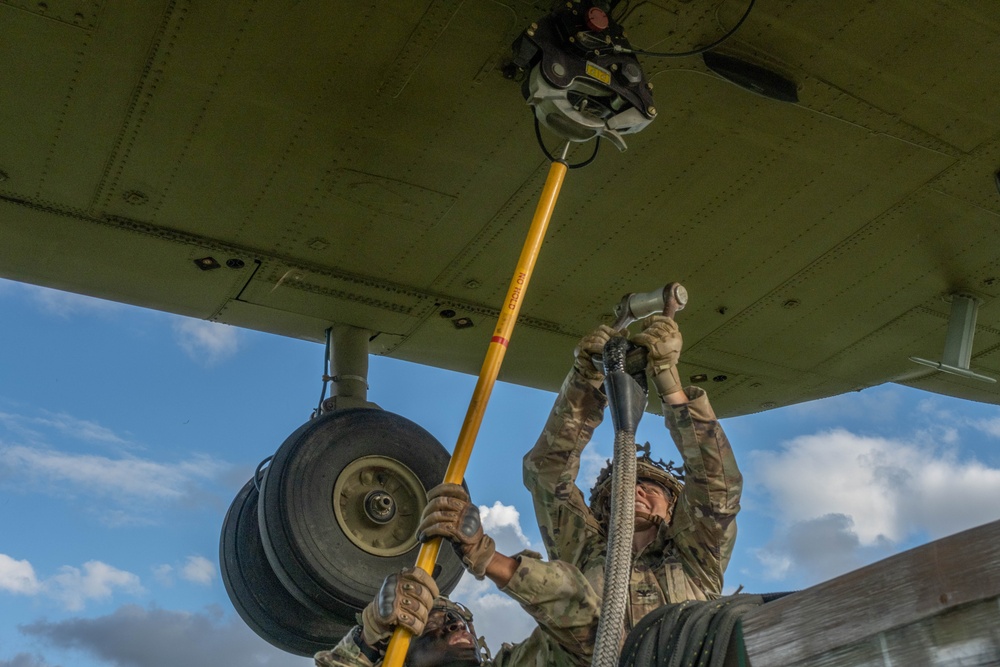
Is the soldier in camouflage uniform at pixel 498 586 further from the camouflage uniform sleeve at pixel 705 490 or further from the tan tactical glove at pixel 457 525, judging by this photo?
the camouflage uniform sleeve at pixel 705 490

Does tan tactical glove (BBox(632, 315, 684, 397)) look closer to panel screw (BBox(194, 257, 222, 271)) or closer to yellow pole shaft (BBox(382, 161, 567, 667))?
yellow pole shaft (BBox(382, 161, 567, 667))

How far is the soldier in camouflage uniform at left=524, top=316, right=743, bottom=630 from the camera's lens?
12.8 feet

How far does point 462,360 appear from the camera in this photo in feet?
25.4

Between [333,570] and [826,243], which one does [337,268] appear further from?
[826,243]

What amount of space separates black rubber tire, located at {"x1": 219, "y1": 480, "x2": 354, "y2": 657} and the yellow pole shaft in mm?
3029

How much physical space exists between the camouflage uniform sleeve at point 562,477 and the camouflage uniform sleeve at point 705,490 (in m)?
0.40

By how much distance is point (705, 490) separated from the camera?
3.96 meters

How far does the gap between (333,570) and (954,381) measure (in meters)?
5.38

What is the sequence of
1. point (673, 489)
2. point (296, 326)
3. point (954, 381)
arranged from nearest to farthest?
point (673, 489), point (296, 326), point (954, 381)

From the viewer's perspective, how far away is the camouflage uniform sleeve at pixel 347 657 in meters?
3.73

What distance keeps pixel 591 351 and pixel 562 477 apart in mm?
844

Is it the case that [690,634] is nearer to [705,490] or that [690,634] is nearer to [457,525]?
[457,525]

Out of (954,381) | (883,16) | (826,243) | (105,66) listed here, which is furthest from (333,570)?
(954,381)

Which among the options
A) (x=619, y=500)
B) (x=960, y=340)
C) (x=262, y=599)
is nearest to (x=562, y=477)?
(x=619, y=500)
